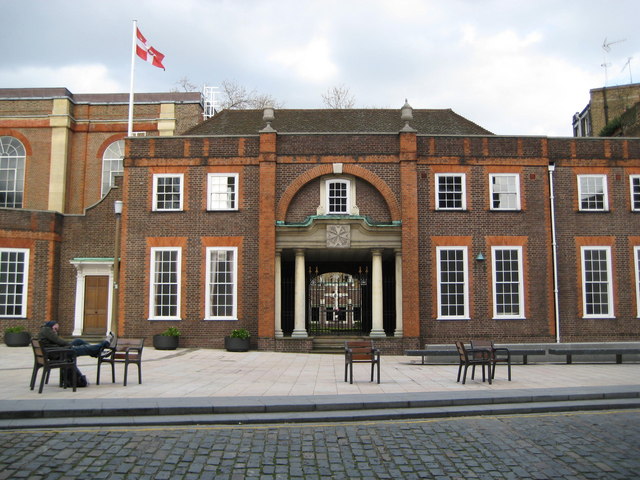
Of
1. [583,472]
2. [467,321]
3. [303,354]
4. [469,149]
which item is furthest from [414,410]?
[469,149]

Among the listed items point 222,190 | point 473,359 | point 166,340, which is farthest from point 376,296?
point 473,359

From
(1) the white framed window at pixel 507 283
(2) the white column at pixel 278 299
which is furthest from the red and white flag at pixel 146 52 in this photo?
(1) the white framed window at pixel 507 283

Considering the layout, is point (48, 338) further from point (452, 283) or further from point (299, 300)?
point (452, 283)

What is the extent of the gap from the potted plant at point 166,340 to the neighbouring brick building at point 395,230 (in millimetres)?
656

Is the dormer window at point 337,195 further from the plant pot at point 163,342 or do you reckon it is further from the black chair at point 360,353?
the black chair at point 360,353

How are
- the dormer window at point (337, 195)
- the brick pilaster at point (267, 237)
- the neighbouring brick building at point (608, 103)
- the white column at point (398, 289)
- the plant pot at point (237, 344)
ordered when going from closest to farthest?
the plant pot at point (237, 344) → the brick pilaster at point (267, 237) → the white column at point (398, 289) → the dormer window at point (337, 195) → the neighbouring brick building at point (608, 103)

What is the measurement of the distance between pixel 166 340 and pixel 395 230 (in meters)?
9.16

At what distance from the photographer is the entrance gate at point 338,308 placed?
24609mm

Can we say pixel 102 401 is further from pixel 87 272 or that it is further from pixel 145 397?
pixel 87 272

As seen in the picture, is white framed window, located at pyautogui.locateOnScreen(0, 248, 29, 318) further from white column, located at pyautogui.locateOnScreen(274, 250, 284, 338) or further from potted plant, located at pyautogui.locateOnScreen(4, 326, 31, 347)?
white column, located at pyautogui.locateOnScreen(274, 250, 284, 338)

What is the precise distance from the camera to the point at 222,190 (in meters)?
23.5

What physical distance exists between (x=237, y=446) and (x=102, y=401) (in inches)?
137

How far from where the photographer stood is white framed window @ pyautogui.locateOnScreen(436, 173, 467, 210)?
23.3 metres

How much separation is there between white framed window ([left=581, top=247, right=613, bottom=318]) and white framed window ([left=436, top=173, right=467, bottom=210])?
4948 millimetres
